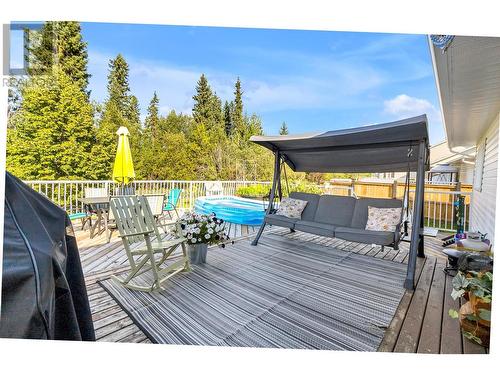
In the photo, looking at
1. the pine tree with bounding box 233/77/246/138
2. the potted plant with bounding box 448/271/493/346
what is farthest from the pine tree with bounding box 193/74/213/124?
the potted plant with bounding box 448/271/493/346

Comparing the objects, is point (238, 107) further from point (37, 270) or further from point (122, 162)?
point (37, 270)

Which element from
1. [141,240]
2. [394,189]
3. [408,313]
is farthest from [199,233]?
[394,189]

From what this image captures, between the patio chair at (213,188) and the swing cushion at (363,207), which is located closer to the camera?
the swing cushion at (363,207)

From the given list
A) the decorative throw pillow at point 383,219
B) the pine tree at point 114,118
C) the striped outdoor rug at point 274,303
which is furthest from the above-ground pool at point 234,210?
the pine tree at point 114,118

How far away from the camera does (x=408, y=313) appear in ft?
7.89

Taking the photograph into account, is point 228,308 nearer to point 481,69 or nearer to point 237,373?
point 237,373

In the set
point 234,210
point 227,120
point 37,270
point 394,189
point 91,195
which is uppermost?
point 227,120

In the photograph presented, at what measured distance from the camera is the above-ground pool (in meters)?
6.59

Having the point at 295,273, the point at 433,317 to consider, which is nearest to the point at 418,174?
the point at 433,317

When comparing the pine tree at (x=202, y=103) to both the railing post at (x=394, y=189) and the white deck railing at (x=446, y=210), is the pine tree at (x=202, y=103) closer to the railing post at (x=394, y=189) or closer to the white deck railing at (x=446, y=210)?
the railing post at (x=394, y=189)

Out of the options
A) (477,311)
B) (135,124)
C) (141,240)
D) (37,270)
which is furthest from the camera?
(135,124)

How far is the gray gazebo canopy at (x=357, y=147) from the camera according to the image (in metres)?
3.31

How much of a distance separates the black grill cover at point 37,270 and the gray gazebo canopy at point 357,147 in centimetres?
328

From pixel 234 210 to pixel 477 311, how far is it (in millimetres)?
5312
